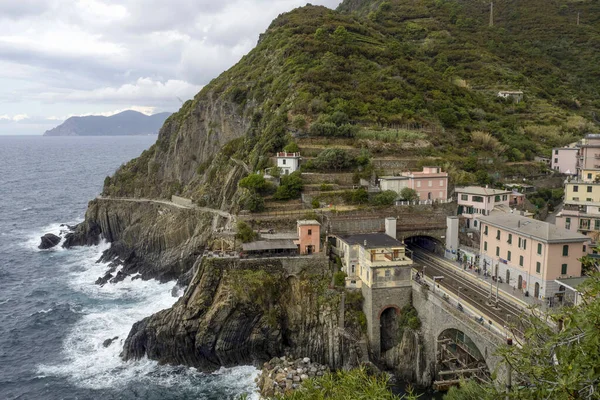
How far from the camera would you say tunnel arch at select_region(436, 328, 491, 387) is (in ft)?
101

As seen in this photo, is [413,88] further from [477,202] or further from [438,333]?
[438,333]

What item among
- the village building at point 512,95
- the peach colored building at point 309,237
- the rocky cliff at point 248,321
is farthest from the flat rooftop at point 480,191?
the village building at point 512,95

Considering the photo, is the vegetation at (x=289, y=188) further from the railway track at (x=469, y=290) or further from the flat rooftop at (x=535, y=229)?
the flat rooftop at (x=535, y=229)

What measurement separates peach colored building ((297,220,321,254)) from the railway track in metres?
9.59

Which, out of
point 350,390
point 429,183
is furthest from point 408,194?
point 350,390

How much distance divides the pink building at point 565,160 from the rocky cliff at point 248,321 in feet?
146

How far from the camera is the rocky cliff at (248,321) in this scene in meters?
37.0

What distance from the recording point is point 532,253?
115 feet

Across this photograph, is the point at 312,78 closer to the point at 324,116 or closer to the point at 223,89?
the point at 324,116

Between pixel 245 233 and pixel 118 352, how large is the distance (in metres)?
15.0

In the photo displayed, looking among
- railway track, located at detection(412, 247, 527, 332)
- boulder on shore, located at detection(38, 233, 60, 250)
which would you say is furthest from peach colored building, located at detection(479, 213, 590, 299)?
boulder on shore, located at detection(38, 233, 60, 250)

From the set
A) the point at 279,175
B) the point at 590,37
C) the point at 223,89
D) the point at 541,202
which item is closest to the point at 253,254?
the point at 279,175

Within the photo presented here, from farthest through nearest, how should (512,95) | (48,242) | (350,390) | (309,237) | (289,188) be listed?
(512,95)
(48,242)
(289,188)
(309,237)
(350,390)

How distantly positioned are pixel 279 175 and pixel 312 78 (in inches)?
960
